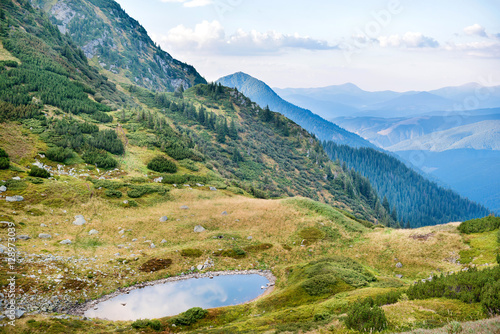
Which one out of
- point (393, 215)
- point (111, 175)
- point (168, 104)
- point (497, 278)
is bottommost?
point (393, 215)

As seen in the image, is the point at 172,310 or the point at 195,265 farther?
the point at 195,265

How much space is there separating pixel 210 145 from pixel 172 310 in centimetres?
11696

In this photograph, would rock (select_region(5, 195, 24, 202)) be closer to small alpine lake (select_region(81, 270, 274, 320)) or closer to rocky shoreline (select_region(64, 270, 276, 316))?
rocky shoreline (select_region(64, 270, 276, 316))

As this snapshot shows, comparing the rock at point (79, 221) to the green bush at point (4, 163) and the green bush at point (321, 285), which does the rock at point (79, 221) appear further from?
the green bush at point (321, 285)

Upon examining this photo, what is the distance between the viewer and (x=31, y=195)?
40.6 m

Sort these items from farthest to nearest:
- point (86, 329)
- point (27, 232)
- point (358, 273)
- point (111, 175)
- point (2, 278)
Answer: point (111, 175) < point (27, 232) < point (358, 273) < point (2, 278) < point (86, 329)

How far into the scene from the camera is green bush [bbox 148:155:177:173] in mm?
67688

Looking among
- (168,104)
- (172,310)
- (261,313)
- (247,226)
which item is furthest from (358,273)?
(168,104)

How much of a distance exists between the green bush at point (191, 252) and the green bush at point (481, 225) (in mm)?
31714

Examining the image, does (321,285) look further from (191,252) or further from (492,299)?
(191,252)

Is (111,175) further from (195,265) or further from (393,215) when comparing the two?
(393,215)

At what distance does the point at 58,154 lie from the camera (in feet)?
184

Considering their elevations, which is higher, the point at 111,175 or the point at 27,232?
the point at 111,175

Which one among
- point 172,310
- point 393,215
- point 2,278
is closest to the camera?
point 2,278
